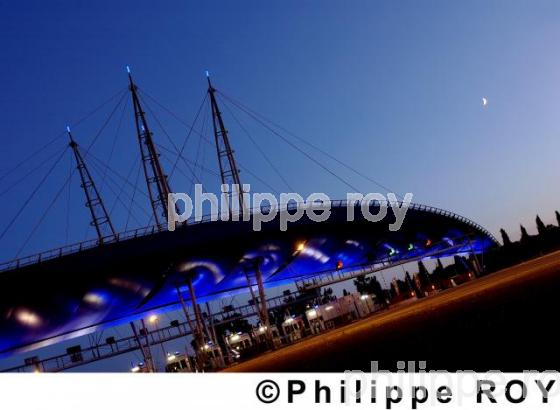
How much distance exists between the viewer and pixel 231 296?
6869cm

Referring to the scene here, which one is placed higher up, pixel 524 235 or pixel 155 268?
pixel 155 268

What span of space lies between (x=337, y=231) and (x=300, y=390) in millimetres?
46982

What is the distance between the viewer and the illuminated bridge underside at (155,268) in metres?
37.2

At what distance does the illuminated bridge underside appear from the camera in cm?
3723

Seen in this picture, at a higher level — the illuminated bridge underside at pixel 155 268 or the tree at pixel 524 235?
the illuminated bridge underside at pixel 155 268

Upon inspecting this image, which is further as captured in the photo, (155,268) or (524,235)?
(524,235)

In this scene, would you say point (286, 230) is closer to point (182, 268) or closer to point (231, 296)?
point (182, 268)

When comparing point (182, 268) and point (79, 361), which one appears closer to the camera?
point (182, 268)

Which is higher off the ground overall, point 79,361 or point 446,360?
point 79,361

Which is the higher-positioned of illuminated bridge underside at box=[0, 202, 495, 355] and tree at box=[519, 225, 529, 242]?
illuminated bridge underside at box=[0, 202, 495, 355]

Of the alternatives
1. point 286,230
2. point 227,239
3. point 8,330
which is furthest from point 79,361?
point 286,230

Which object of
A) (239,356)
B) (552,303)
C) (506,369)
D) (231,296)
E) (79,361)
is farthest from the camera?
(231,296)

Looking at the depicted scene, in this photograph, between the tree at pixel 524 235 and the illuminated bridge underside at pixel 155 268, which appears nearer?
the illuminated bridge underside at pixel 155 268

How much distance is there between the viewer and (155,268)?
4181 cm
